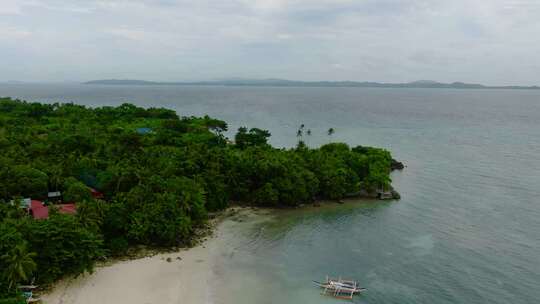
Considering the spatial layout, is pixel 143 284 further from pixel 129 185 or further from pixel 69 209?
pixel 129 185

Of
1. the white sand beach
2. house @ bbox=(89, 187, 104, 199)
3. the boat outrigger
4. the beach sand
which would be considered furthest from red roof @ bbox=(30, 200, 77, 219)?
the boat outrigger

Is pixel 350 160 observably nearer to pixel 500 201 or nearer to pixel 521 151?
pixel 500 201

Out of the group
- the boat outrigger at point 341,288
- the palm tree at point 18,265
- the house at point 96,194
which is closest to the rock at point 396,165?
the boat outrigger at point 341,288

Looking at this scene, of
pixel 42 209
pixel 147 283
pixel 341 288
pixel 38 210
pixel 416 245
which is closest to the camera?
pixel 147 283

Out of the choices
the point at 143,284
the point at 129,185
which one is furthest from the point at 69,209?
the point at 143,284

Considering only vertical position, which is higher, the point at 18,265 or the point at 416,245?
the point at 18,265

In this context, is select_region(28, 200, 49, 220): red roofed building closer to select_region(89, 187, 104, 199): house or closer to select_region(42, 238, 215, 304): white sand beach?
select_region(89, 187, 104, 199): house
